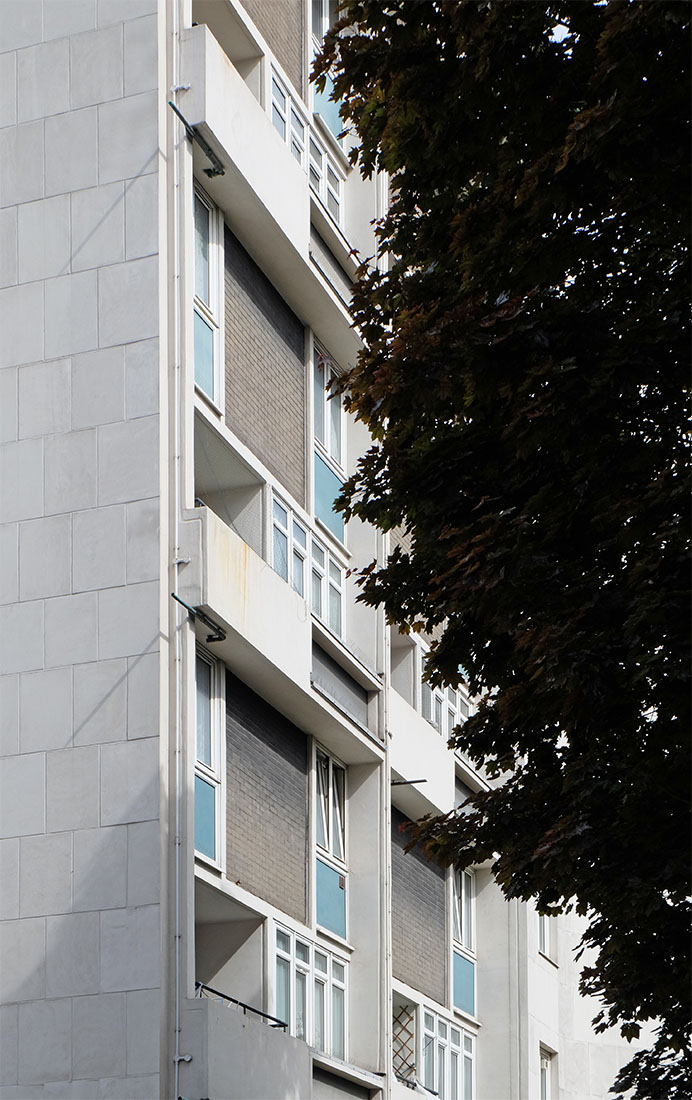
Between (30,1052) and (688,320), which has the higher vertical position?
(688,320)

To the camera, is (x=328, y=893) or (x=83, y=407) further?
(x=328, y=893)

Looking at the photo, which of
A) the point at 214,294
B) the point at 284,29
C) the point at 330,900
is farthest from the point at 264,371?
the point at 330,900

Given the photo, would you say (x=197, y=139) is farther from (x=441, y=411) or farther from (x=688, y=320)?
(x=688, y=320)

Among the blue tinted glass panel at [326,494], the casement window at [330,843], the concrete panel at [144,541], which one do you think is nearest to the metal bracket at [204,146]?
the concrete panel at [144,541]

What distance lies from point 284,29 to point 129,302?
731 centimetres

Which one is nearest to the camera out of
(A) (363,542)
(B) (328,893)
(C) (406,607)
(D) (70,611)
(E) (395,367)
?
(E) (395,367)

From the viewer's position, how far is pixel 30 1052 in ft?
59.7

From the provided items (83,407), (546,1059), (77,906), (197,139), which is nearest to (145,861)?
(77,906)

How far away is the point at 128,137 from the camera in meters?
20.5

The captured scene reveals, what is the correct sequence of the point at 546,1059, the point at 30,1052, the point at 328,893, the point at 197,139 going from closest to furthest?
the point at 30,1052 → the point at 197,139 → the point at 328,893 → the point at 546,1059

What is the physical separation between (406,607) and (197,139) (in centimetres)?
884

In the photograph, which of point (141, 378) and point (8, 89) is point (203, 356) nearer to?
point (141, 378)

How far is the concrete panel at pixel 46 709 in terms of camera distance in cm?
1916

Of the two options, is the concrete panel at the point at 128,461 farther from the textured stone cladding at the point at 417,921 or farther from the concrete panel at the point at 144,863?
the textured stone cladding at the point at 417,921
